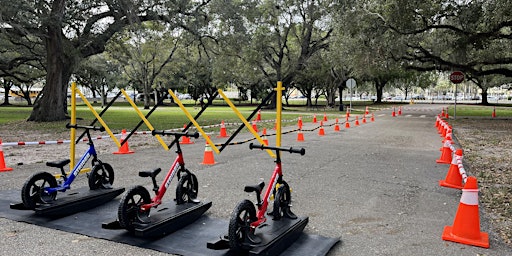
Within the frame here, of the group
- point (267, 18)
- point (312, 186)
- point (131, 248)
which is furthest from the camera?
point (267, 18)

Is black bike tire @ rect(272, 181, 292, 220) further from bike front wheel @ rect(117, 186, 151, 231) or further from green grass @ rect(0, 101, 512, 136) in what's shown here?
green grass @ rect(0, 101, 512, 136)

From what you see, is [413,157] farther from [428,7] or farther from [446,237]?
[428,7]

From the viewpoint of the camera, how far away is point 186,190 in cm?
545

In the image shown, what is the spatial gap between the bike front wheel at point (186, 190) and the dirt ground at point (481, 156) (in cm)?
392

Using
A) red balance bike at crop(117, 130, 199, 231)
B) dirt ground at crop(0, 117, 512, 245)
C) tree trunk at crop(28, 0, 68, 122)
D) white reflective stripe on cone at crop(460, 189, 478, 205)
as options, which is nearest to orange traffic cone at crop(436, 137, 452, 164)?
dirt ground at crop(0, 117, 512, 245)

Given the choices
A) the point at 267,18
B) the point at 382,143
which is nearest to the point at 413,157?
the point at 382,143

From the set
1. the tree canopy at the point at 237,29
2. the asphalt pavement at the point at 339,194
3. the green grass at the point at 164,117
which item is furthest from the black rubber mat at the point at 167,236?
the green grass at the point at 164,117

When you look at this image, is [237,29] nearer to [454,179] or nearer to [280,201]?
[454,179]

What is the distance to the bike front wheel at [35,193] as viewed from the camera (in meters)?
5.20

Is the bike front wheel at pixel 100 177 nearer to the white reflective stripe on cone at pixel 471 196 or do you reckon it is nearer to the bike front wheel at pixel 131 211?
the bike front wheel at pixel 131 211

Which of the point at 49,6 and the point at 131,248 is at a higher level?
the point at 49,6

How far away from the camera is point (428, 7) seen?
16.7 meters

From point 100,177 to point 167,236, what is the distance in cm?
205

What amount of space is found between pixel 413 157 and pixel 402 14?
8.45 m
